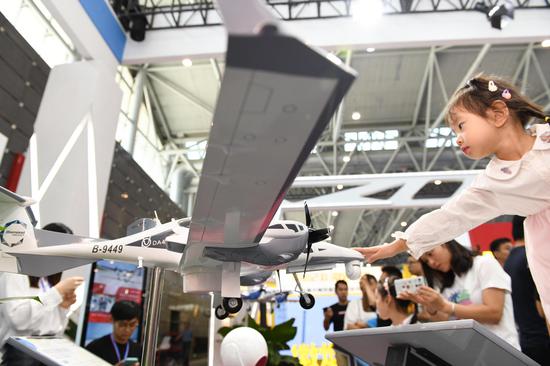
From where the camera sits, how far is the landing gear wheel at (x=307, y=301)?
5.52 feet

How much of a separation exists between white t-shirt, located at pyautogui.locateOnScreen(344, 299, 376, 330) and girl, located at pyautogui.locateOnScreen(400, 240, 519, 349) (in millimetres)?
1917

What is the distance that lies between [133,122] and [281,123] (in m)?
10.4

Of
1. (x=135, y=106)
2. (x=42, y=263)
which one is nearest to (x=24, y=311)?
(x=42, y=263)

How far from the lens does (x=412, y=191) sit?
22.9 feet

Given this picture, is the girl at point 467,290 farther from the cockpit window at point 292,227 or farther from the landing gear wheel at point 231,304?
the landing gear wheel at point 231,304

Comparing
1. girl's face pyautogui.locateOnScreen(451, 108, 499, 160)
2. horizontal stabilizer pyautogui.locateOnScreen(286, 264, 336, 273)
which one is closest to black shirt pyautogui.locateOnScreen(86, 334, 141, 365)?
horizontal stabilizer pyautogui.locateOnScreen(286, 264, 336, 273)

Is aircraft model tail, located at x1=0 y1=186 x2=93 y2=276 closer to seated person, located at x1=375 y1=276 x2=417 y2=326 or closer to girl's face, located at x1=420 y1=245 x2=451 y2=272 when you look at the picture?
girl's face, located at x1=420 y1=245 x2=451 y2=272

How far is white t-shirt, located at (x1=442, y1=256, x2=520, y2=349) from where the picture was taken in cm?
209

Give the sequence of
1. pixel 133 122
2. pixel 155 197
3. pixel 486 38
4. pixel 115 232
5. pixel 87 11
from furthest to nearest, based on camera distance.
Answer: pixel 133 122, pixel 155 197, pixel 115 232, pixel 486 38, pixel 87 11

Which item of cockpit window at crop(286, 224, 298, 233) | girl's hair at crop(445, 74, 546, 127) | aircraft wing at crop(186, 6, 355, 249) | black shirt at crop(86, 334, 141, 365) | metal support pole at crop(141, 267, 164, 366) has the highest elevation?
girl's hair at crop(445, 74, 546, 127)

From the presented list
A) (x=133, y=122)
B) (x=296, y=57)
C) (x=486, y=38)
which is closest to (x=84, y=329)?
(x=296, y=57)

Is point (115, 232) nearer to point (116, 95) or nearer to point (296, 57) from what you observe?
point (116, 95)

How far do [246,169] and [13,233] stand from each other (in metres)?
1.28

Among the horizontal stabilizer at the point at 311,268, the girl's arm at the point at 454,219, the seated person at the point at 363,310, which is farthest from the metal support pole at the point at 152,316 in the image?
the seated person at the point at 363,310
